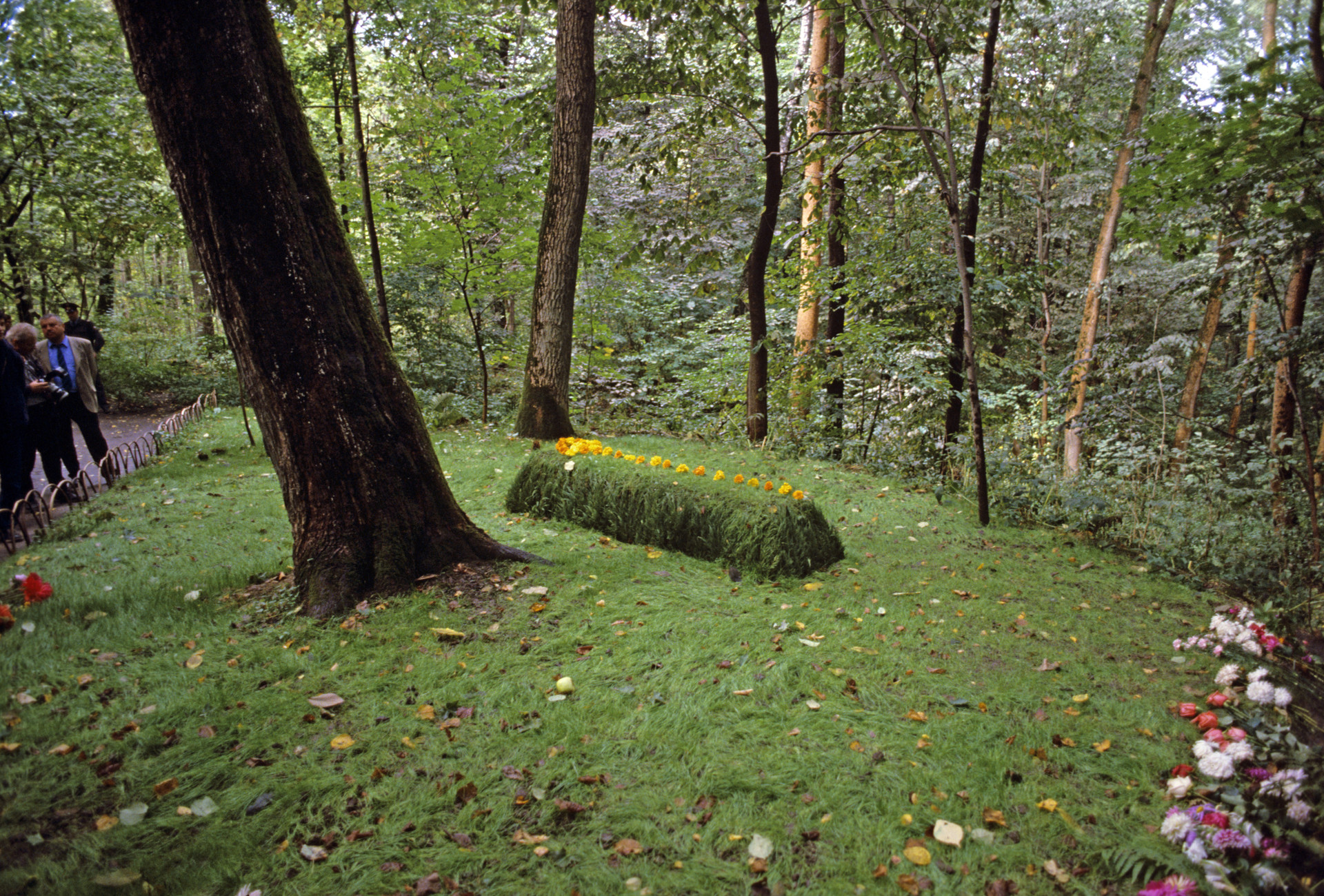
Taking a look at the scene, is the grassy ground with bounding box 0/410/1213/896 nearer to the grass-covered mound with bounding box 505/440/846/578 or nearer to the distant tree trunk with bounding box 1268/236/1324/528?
the grass-covered mound with bounding box 505/440/846/578

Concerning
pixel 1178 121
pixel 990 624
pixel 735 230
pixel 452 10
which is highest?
pixel 452 10

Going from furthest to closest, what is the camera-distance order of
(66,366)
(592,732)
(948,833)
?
(66,366)
(592,732)
(948,833)

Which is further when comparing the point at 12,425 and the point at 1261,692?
the point at 12,425

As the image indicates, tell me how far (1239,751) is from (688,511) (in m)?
2.87

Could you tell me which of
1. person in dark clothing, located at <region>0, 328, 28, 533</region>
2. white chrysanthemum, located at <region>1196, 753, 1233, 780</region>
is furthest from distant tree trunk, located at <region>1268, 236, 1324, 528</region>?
person in dark clothing, located at <region>0, 328, 28, 533</region>

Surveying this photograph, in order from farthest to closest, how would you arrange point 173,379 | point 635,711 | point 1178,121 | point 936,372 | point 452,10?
point 173,379 → point 452,10 → point 936,372 → point 1178,121 → point 635,711

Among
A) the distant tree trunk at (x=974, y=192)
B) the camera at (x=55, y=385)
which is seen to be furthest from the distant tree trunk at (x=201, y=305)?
the distant tree trunk at (x=974, y=192)

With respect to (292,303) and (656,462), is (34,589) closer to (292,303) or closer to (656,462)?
(292,303)

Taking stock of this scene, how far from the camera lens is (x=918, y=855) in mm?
1880

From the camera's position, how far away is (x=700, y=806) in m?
2.08

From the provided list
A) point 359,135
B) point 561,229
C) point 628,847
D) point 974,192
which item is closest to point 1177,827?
point 628,847

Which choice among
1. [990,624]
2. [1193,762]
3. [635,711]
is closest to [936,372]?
[990,624]

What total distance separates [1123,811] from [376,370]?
3700 mm

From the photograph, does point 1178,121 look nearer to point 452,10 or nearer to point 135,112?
point 452,10
